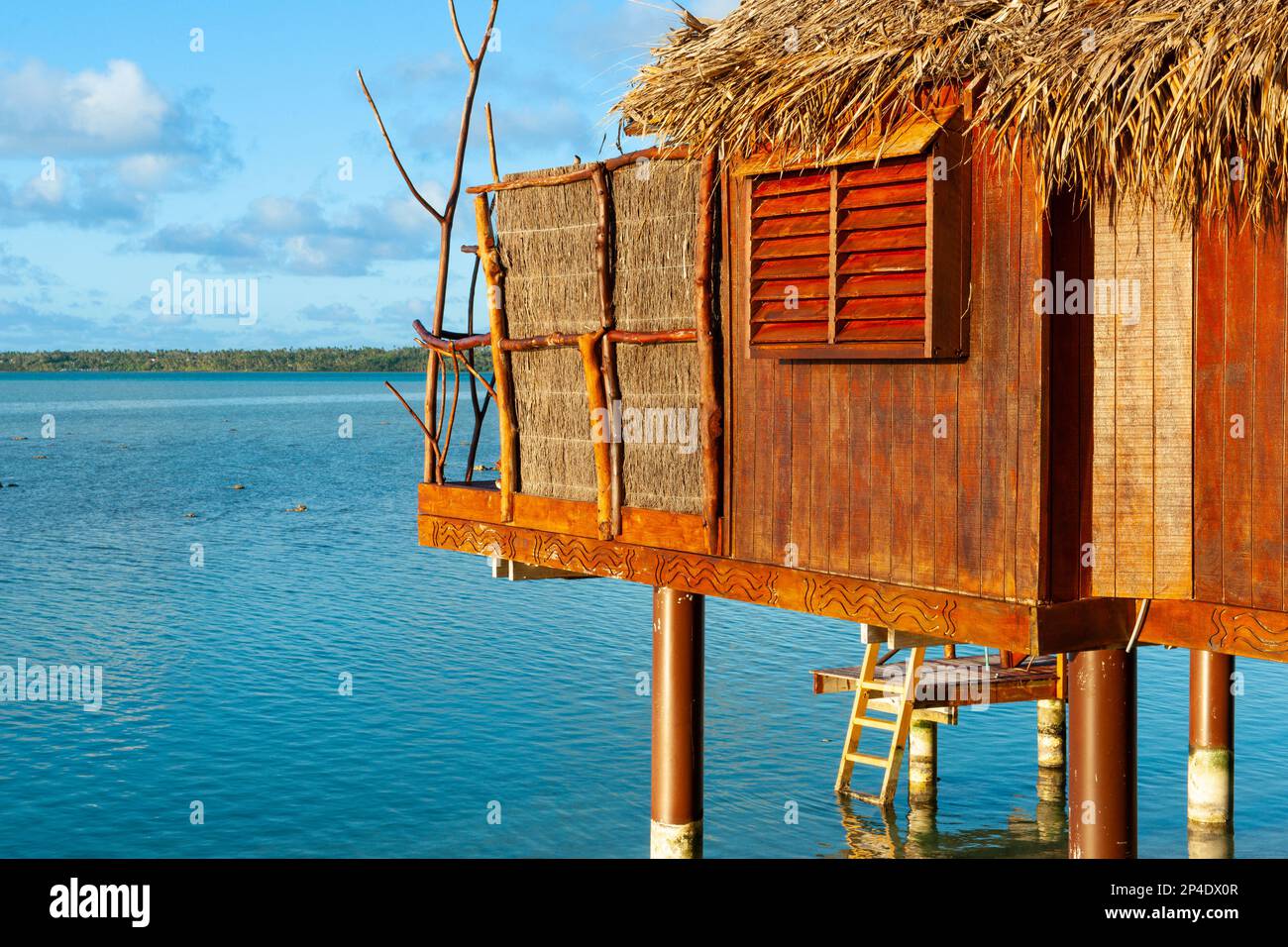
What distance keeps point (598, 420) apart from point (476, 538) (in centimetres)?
211

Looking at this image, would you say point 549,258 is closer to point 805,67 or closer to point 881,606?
point 805,67

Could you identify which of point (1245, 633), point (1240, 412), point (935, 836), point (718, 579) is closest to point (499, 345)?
point (718, 579)

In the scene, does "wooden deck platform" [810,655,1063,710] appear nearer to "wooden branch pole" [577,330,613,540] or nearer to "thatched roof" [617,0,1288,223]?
→ "wooden branch pole" [577,330,613,540]

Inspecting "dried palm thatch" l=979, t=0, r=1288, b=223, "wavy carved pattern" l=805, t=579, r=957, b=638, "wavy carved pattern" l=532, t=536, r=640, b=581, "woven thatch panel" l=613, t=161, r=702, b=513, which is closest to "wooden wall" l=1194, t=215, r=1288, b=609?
"dried palm thatch" l=979, t=0, r=1288, b=223

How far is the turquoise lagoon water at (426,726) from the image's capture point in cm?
1992

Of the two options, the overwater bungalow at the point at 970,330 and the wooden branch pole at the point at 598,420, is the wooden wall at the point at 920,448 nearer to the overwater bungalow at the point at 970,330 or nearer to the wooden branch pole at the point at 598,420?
the overwater bungalow at the point at 970,330

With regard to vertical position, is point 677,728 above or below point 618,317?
below

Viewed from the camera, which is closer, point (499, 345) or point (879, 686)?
point (499, 345)

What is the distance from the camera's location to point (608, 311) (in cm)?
1041

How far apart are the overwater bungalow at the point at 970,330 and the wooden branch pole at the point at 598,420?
0.07 feet

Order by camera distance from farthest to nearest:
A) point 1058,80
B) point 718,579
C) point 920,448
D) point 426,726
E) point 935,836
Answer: point 426,726 < point 935,836 < point 718,579 < point 920,448 < point 1058,80

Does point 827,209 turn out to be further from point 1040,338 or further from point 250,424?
point 250,424

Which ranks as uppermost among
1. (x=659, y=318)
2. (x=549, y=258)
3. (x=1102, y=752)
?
(x=549, y=258)

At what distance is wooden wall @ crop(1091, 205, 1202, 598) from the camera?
7.53 m
